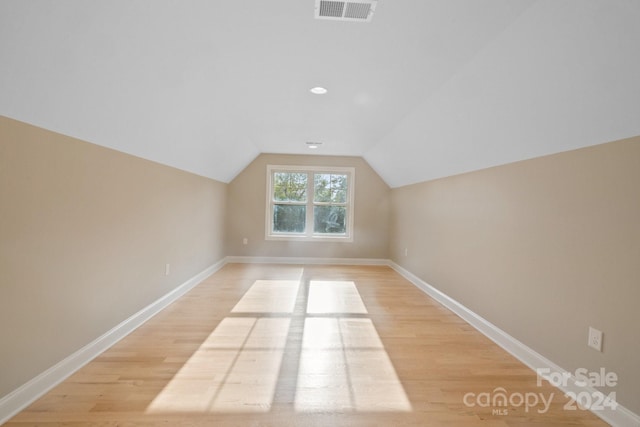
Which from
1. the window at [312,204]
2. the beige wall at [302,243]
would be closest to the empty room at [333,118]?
the beige wall at [302,243]

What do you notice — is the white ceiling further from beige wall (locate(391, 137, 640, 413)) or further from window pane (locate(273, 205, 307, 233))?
window pane (locate(273, 205, 307, 233))

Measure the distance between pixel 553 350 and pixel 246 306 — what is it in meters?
2.86

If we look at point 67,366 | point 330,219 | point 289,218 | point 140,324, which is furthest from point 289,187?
point 67,366

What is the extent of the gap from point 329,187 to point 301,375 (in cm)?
445

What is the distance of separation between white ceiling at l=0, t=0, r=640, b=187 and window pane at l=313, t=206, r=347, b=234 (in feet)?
10.6

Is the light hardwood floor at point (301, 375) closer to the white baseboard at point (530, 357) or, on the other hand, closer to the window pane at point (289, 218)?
the white baseboard at point (530, 357)

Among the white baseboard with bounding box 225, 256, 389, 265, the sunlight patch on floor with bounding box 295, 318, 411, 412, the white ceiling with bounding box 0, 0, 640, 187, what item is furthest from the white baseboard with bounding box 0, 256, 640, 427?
the white baseboard with bounding box 225, 256, 389, 265

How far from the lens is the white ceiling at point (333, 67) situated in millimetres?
1415

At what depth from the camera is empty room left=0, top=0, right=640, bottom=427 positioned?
159 cm

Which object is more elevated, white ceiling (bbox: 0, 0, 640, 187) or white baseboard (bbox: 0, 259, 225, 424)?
white ceiling (bbox: 0, 0, 640, 187)

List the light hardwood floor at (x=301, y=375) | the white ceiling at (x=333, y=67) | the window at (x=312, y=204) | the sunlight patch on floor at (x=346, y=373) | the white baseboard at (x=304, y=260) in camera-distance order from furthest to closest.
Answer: the window at (x=312, y=204), the white baseboard at (x=304, y=260), the sunlight patch on floor at (x=346, y=373), the light hardwood floor at (x=301, y=375), the white ceiling at (x=333, y=67)

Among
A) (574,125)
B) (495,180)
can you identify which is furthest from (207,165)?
(574,125)

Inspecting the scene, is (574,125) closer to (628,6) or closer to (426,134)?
(628,6)

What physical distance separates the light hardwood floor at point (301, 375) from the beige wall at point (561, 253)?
319 millimetres
